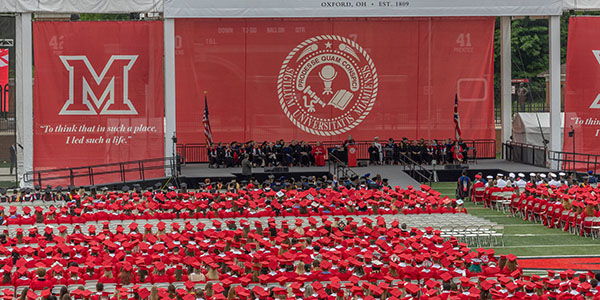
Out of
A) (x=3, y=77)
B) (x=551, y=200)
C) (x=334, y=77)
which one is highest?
(x=334, y=77)

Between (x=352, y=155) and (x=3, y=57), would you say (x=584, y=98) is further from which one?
(x=3, y=57)

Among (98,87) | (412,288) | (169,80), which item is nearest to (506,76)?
(169,80)

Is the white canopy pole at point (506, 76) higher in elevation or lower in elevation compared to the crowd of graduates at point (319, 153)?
higher

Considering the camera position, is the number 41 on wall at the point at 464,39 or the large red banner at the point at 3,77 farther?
the number 41 on wall at the point at 464,39

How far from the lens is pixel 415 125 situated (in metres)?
39.6

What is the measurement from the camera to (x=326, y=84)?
3903 centimetres

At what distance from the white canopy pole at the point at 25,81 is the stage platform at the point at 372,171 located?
17.9 ft

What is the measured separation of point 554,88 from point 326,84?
9.02 m

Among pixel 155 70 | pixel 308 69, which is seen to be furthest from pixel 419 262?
pixel 308 69

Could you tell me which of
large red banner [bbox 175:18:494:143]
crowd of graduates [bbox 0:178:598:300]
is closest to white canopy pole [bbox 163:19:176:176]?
large red banner [bbox 175:18:494:143]

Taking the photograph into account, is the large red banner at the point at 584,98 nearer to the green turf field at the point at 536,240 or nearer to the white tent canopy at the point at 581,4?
the white tent canopy at the point at 581,4

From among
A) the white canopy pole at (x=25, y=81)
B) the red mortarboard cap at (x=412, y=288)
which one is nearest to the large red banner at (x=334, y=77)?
the white canopy pole at (x=25, y=81)

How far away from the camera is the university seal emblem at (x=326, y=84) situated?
3888 cm

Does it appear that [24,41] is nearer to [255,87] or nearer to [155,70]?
[155,70]
